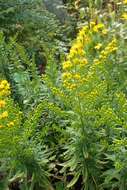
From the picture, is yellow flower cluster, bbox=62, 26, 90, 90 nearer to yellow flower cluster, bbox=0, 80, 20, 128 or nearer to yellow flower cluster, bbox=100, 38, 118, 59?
yellow flower cluster, bbox=0, 80, 20, 128

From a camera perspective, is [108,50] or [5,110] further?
[108,50]

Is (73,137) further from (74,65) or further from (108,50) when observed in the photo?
(108,50)

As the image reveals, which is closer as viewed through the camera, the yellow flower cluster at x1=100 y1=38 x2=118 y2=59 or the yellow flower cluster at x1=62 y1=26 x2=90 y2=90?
the yellow flower cluster at x1=62 y1=26 x2=90 y2=90

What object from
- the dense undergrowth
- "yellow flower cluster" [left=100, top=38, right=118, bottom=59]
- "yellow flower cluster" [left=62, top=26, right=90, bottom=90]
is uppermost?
"yellow flower cluster" [left=62, top=26, right=90, bottom=90]

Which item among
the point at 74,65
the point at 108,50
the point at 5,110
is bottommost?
the point at 5,110

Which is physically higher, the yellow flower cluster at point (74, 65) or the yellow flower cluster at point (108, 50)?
the yellow flower cluster at point (74, 65)

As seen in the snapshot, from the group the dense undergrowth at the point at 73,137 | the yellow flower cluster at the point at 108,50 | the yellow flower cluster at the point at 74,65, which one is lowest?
the dense undergrowth at the point at 73,137

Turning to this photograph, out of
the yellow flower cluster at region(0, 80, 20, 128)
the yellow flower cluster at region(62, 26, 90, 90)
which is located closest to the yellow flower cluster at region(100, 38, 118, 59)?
the yellow flower cluster at region(62, 26, 90, 90)

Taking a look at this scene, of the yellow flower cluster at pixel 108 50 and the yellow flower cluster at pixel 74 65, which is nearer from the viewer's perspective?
the yellow flower cluster at pixel 74 65

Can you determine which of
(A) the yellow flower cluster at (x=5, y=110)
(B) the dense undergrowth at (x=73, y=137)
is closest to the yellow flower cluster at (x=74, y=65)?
(B) the dense undergrowth at (x=73, y=137)

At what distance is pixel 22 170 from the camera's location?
3.15 meters

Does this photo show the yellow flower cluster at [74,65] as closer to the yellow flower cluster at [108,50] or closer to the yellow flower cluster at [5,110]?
the yellow flower cluster at [5,110]

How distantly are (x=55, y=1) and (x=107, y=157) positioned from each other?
13.3 ft

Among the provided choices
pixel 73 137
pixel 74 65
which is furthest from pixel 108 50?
pixel 73 137
